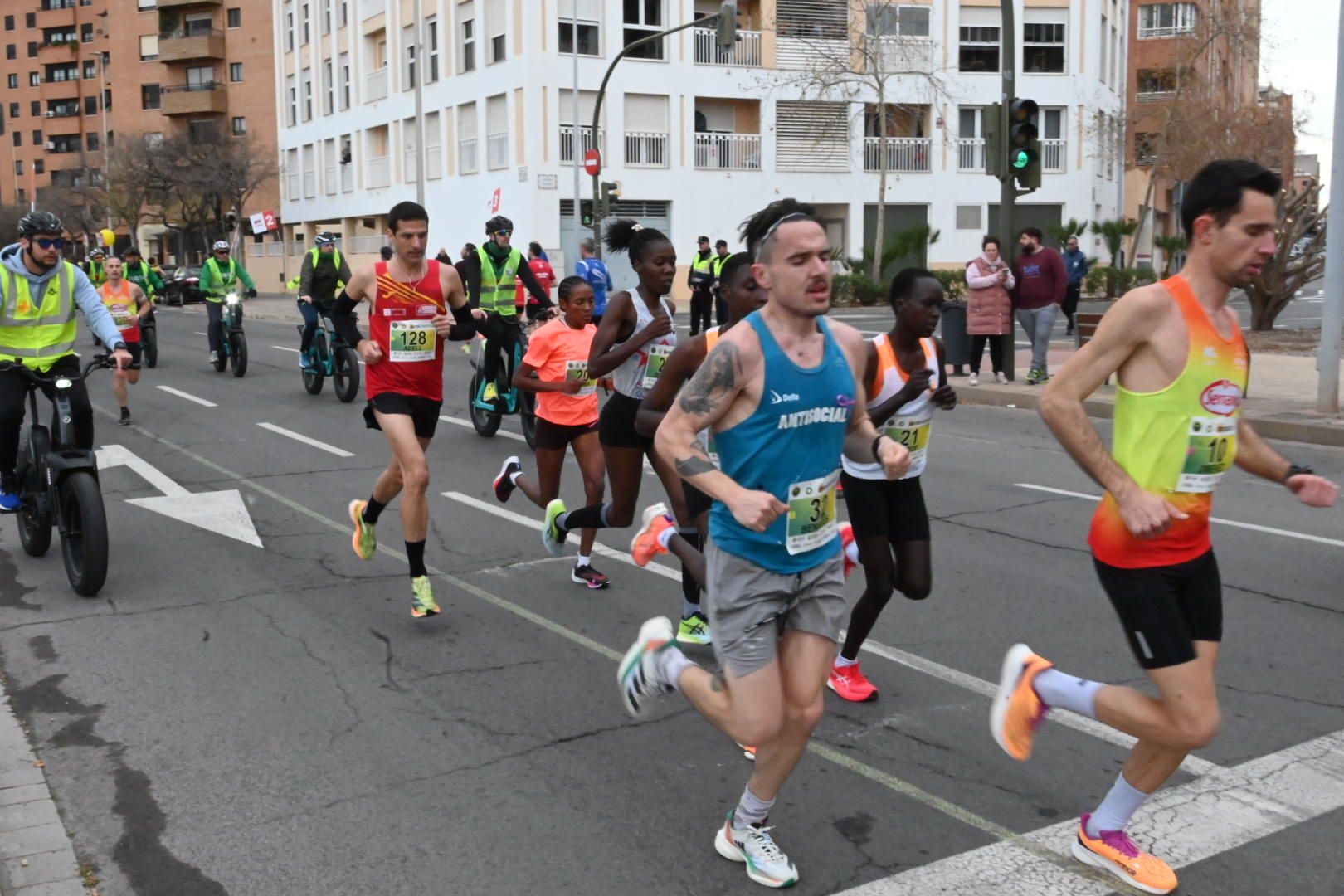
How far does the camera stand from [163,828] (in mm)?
4312

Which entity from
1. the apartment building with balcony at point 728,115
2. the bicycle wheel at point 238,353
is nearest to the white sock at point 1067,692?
the bicycle wheel at point 238,353

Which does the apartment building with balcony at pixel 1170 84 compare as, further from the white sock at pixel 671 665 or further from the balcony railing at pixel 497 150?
the white sock at pixel 671 665

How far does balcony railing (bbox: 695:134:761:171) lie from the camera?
42375 mm

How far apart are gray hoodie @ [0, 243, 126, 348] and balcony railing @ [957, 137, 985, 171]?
39767 millimetres

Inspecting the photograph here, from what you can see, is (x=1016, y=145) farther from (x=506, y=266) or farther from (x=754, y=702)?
(x=754, y=702)

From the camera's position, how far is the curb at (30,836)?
12.9 ft

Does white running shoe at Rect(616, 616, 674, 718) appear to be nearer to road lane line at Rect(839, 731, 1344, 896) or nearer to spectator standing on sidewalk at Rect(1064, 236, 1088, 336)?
road lane line at Rect(839, 731, 1344, 896)

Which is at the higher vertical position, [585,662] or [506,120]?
[506,120]

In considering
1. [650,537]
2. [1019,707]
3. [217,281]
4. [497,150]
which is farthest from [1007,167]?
[497,150]

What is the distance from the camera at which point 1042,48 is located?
45.8 m

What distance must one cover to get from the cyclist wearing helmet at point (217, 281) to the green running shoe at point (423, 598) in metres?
13.3

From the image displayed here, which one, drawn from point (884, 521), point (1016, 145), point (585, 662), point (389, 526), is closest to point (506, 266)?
point (389, 526)

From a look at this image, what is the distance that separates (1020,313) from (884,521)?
39.9ft

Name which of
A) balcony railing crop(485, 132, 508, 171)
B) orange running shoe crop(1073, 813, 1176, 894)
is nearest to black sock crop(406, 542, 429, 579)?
orange running shoe crop(1073, 813, 1176, 894)
